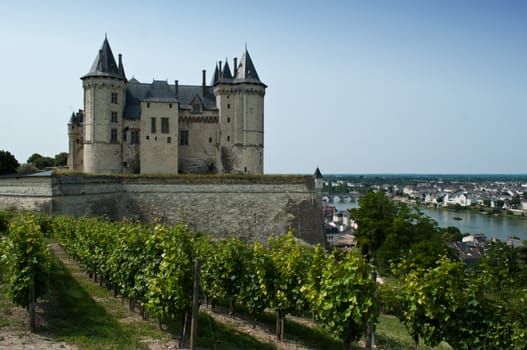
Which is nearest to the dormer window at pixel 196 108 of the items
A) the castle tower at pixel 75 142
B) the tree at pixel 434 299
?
the castle tower at pixel 75 142

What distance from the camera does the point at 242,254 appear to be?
13.2 metres

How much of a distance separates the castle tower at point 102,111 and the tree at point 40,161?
24241mm

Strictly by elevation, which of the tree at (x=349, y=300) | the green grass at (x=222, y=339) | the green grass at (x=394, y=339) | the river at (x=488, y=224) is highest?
the tree at (x=349, y=300)

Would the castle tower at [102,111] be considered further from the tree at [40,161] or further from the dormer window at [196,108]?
the tree at [40,161]

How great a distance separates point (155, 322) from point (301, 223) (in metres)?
23.9

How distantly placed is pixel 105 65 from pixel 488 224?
8725cm

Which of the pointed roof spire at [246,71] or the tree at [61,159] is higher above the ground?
the pointed roof spire at [246,71]

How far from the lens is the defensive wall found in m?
33.7

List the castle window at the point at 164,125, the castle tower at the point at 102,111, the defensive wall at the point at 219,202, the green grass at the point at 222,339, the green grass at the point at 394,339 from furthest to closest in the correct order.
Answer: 1. the castle window at the point at 164,125
2. the castle tower at the point at 102,111
3. the defensive wall at the point at 219,202
4. the green grass at the point at 394,339
5. the green grass at the point at 222,339

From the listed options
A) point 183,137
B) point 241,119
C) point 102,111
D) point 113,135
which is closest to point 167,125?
point 183,137

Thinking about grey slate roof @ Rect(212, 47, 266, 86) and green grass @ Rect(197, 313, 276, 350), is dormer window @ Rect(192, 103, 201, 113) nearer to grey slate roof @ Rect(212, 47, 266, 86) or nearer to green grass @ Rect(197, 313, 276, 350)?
grey slate roof @ Rect(212, 47, 266, 86)

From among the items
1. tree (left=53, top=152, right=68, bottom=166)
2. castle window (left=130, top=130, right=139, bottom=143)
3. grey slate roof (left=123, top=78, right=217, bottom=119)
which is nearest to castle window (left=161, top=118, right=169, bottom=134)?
grey slate roof (left=123, top=78, right=217, bottom=119)

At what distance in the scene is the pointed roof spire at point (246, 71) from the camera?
39.2 metres

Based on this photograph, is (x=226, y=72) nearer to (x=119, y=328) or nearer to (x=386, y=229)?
(x=386, y=229)
